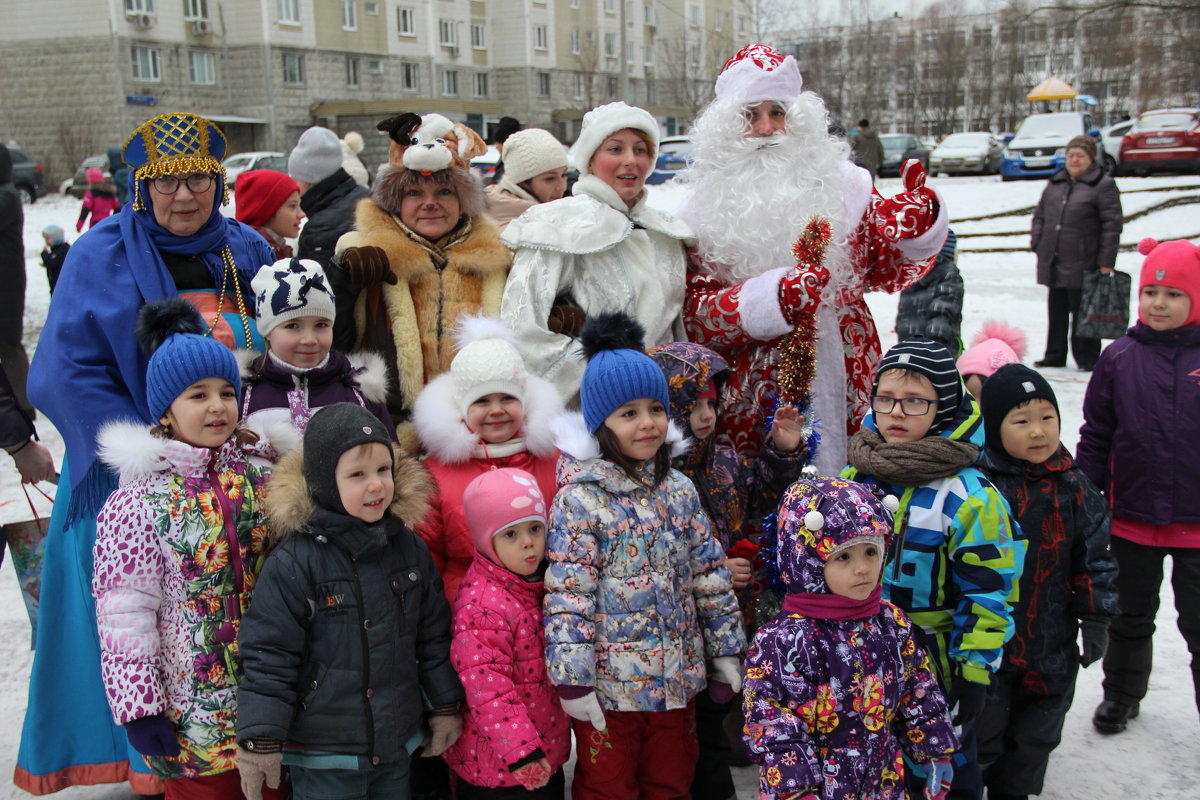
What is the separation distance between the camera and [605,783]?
2811 millimetres

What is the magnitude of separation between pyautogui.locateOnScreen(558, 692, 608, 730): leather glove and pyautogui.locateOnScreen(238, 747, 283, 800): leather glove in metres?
0.73

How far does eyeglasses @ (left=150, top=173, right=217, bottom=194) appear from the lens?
2936mm

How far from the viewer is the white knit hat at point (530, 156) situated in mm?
5707

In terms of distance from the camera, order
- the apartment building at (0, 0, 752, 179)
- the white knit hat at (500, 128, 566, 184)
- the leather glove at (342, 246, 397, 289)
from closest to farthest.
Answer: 1. the leather glove at (342, 246, 397, 289)
2. the white knit hat at (500, 128, 566, 184)
3. the apartment building at (0, 0, 752, 179)

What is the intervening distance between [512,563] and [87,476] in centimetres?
125

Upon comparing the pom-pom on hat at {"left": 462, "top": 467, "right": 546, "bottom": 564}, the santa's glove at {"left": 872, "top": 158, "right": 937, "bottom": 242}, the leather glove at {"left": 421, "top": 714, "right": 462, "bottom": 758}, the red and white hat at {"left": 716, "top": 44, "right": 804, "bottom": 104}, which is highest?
the red and white hat at {"left": 716, "top": 44, "right": 804, "bottom": 104}

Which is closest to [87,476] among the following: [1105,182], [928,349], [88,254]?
[88,254]

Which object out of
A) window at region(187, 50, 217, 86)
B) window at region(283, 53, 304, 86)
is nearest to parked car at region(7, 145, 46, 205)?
window at region(187, 50, 217, 86)

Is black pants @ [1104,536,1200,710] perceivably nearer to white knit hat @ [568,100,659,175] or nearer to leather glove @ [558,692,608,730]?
leather glove @ [558,692,608,730]

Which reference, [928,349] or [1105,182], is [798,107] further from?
[1105,182]

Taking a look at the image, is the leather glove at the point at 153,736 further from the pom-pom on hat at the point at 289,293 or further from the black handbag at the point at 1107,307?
the black handbag at the point at 1107,307

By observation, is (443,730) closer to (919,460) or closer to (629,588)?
(629,588)

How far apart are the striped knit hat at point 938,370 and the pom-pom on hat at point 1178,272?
1.11 m

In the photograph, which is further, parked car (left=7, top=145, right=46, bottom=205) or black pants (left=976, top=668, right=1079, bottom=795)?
parked car (left=7, top=145, right=46, bottom=205)
